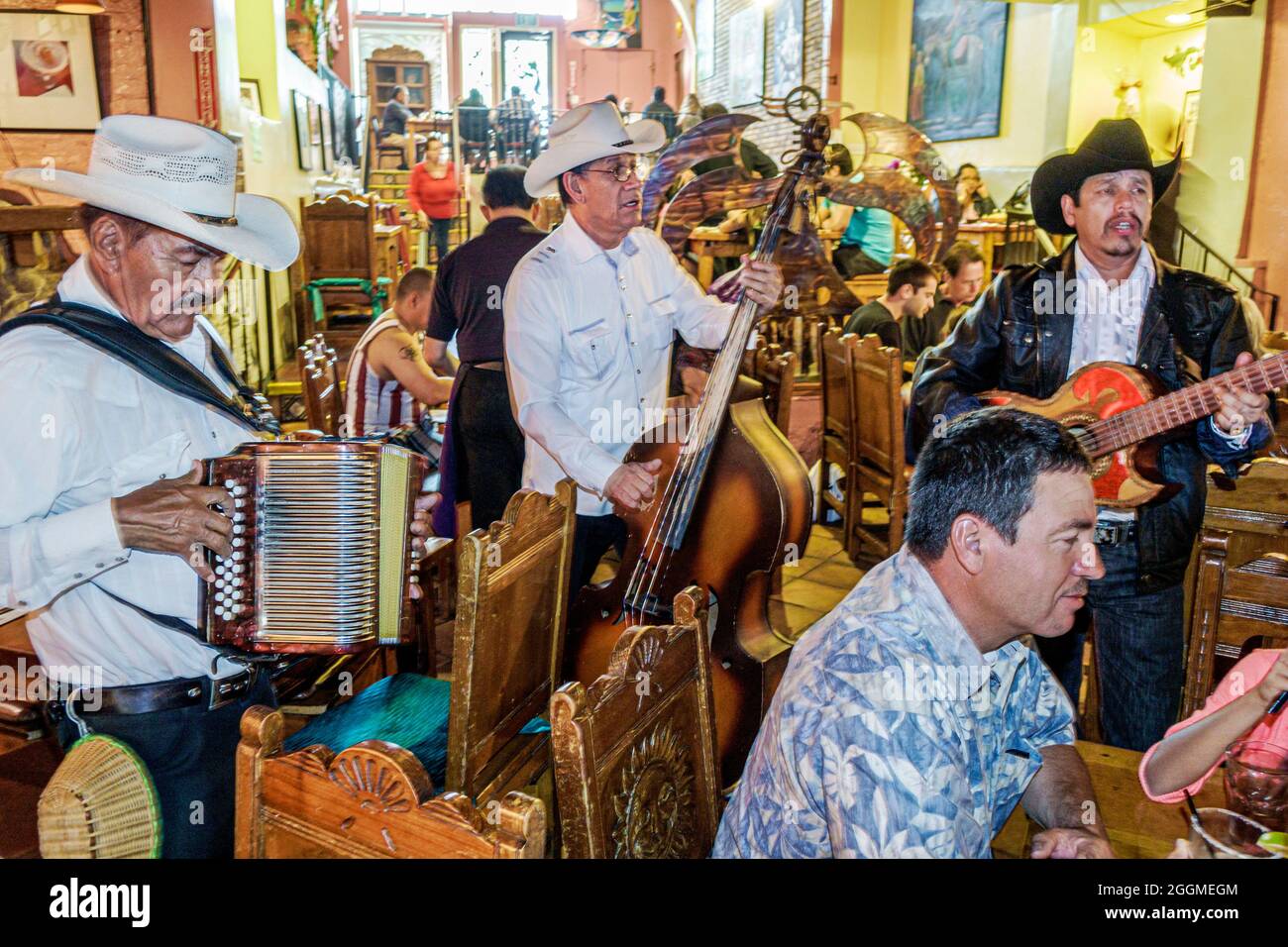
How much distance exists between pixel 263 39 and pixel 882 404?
6.63 metres

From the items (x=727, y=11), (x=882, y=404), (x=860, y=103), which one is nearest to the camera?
(x=882, y=404)

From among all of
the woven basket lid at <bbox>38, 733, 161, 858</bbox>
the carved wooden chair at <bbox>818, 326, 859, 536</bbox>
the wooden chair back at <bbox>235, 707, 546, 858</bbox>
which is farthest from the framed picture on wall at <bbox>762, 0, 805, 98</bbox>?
the wooden chair back at <bbox>235, 707, 546, 858</bbox>

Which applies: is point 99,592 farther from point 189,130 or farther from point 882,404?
point 882,404

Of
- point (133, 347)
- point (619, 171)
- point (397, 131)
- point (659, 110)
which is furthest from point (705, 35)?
point (133, 347)

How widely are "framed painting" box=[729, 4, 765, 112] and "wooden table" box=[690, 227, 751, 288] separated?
8.93 m

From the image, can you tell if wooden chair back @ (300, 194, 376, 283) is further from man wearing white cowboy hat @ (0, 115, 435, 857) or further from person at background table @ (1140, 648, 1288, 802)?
person at background table @ (1140, 648, 1288, 802)

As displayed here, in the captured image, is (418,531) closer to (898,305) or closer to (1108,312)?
(1108,312)

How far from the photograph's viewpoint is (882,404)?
4.56m

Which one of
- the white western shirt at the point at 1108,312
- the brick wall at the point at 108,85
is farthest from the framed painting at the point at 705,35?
the white western shirt at the point at 1108,312

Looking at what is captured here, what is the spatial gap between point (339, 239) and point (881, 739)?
338 inches

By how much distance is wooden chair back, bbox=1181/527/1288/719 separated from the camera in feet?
7.11

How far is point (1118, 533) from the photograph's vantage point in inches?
98.9
